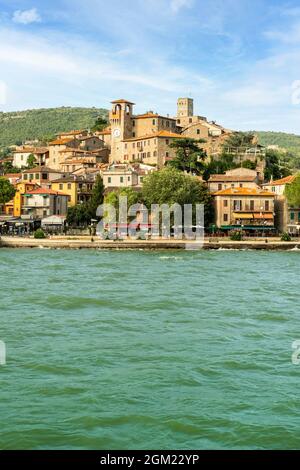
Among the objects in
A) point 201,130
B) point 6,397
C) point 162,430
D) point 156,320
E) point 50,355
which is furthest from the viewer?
point 201,130

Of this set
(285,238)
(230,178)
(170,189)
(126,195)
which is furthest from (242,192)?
(126,195)

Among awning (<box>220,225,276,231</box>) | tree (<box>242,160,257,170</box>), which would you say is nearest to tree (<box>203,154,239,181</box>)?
tree (<box>242,160,257,170</box>)

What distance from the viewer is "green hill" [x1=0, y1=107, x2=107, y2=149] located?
15725 centimetres

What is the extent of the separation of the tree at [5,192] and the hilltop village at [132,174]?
28.4 inches

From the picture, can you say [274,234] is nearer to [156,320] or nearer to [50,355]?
[156,320]

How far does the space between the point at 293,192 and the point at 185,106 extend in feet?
209

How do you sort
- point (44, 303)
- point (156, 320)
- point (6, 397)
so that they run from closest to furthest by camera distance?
point (6, 397) < point (156, 320) < point (44, 303)

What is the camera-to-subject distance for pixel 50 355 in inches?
573

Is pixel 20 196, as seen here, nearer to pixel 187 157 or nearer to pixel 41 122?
pixel 187 157

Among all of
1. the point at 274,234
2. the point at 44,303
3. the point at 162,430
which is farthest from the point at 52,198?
the point at 162,430

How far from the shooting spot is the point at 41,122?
563 feet

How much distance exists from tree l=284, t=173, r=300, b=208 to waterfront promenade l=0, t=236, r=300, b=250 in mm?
5085

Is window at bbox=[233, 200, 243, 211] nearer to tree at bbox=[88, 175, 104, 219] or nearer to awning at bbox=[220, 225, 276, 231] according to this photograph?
awning at bbox=[220, 225, 276, 231]
